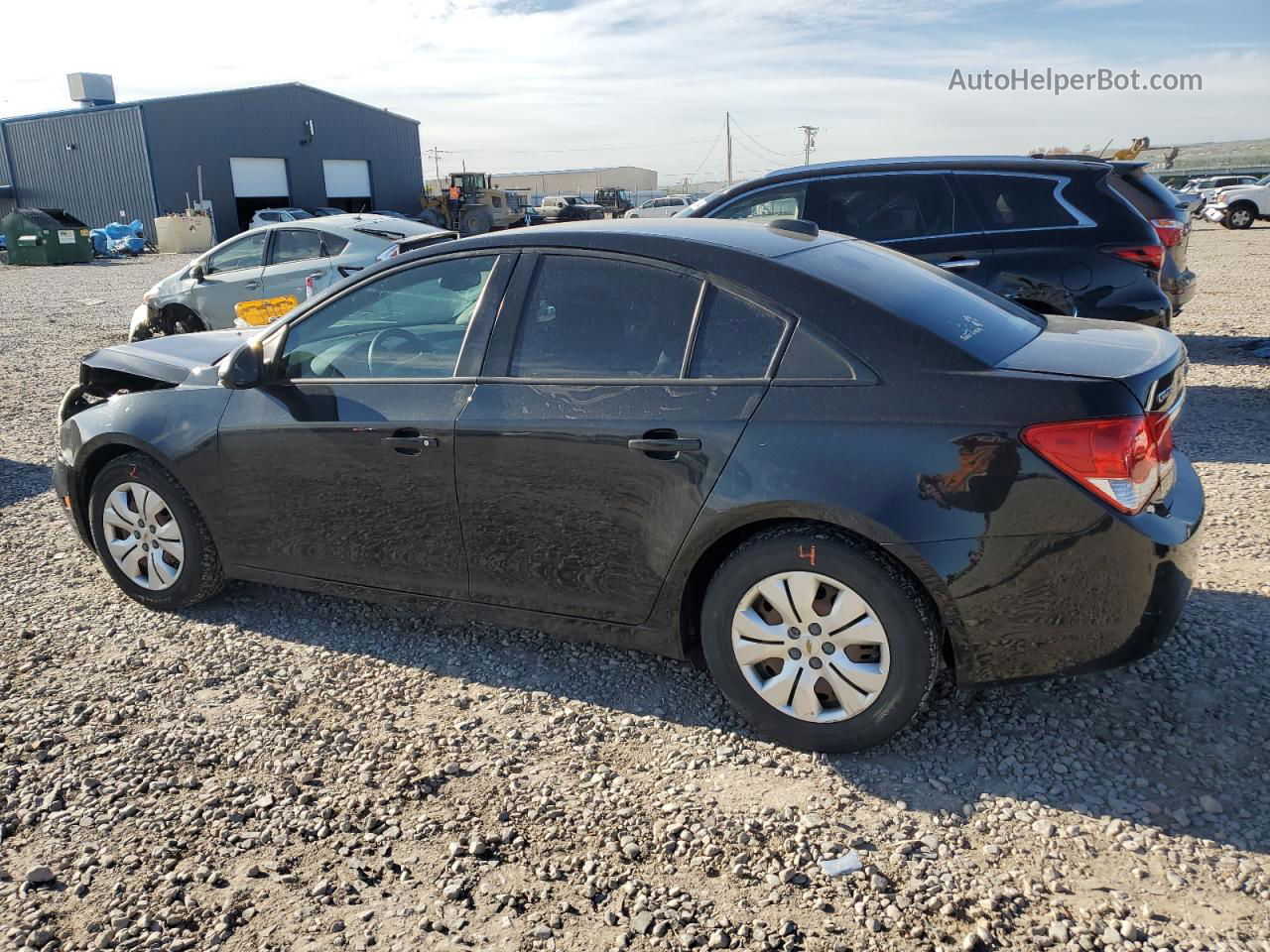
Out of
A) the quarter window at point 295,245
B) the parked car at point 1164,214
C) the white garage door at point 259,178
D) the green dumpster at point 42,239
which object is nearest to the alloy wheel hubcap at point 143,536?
the quarter window at point 295,245

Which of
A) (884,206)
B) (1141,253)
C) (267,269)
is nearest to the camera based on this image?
(1141,253)

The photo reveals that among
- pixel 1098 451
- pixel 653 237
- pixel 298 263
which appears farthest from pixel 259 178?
pixel 1098 451

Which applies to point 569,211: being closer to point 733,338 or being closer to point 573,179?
point 733,338

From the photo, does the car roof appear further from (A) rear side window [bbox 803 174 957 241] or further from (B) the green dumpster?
(B) the green dumpster

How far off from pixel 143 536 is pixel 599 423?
7.79 feet

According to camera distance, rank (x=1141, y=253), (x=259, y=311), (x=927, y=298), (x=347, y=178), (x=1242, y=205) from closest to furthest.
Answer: (x=927, y=298), (x=1141, y=253), (x=259, y=311), (x=1242, y=205), (x=347, y=178)

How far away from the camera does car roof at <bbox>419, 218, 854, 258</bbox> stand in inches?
132

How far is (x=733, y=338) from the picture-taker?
10.4 feet

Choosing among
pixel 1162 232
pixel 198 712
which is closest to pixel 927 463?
pixel 198 712

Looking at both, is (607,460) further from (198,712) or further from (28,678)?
(28,678)

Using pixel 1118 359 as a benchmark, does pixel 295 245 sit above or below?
above

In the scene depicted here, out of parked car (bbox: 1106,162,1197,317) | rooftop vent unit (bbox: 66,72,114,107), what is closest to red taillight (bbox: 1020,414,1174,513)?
parked car (bbox: 1106,162,1197,317)

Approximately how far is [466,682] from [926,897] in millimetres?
1884

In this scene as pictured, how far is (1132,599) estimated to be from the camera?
9.21 feet
